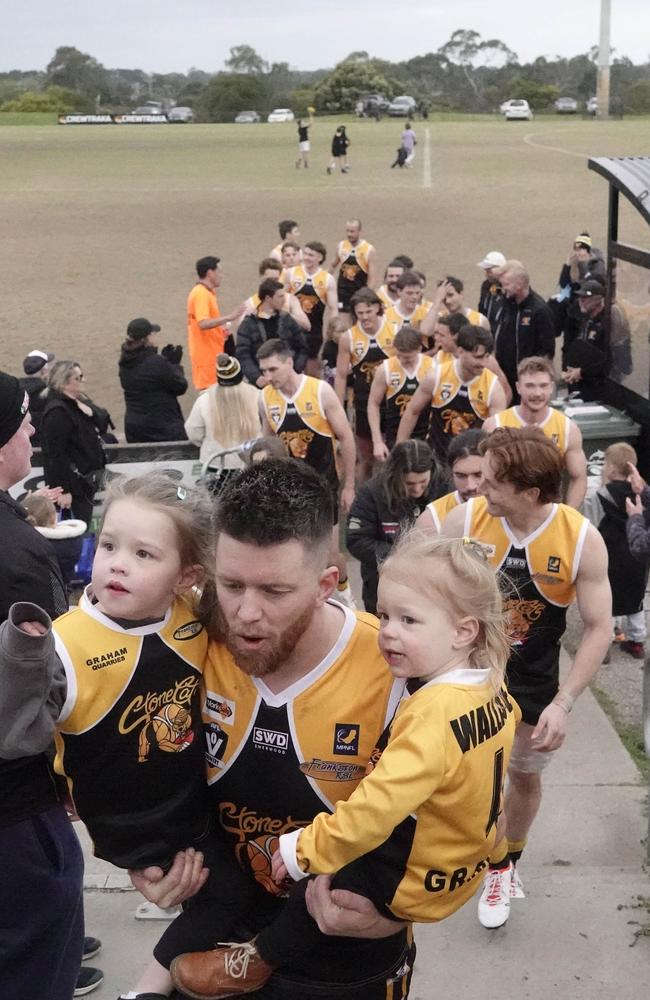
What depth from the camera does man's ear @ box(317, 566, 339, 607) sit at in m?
2.48

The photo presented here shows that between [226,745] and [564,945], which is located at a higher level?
[226,745]

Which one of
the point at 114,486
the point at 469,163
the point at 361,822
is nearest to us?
the point at 361,822

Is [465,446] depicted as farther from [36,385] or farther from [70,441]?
[36,385]

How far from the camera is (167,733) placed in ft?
8.31

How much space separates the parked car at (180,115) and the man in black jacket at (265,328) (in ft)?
273

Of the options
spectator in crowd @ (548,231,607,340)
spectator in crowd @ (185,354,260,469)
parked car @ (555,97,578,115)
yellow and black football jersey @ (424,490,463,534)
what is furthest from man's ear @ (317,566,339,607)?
parked car @ (555,97,578,115)

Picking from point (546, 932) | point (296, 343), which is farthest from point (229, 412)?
point (546, 932)

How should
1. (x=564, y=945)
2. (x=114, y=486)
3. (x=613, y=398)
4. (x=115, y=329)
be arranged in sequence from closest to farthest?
(x=114, y=486), (x=564, y=945), (x=613, y=398), (x=115, y=329)

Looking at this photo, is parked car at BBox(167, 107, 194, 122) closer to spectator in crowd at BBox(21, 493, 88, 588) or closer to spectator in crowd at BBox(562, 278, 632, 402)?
spectator in crowd at BBox(562, 278, 632, 402)

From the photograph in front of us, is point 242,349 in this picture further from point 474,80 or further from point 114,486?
point 474,80

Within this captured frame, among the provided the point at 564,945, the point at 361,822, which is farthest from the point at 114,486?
the point at 564,945

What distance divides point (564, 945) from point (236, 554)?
2.60 meters

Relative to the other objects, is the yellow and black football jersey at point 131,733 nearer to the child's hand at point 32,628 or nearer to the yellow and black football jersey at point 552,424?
the child's hand at point 32,628

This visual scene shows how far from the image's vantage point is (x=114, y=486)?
2795 millimetres
